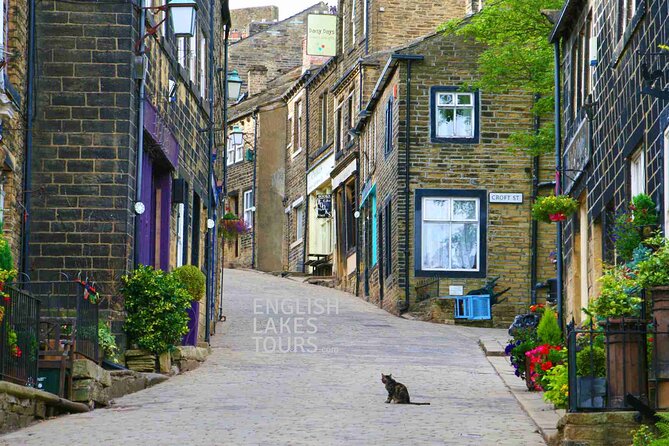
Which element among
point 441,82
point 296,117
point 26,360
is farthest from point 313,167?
point 26,360

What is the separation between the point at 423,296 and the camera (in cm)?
3400

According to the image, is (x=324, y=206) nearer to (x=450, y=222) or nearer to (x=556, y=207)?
(x=450, y=222)

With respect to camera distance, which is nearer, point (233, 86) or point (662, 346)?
point (662, 346)

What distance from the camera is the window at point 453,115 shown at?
113 ft

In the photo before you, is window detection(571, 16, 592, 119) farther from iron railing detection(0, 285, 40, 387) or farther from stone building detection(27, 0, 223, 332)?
iron railing detection(0, 285, 40, 387)

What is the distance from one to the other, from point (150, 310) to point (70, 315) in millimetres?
1501

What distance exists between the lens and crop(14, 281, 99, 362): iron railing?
16522 mm

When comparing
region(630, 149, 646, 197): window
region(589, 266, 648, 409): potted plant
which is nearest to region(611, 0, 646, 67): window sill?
region(630, 149, 646, 197): window

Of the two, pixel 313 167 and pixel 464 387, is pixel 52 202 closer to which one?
pixel 464 387

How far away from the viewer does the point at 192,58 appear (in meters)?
26.0

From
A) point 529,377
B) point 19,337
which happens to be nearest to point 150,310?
point 19,337

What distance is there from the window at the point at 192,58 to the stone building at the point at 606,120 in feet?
21.5

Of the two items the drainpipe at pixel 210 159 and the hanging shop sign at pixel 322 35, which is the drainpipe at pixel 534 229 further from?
the hanging shop sign at pixel 322 35

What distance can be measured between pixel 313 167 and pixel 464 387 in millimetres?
29446
